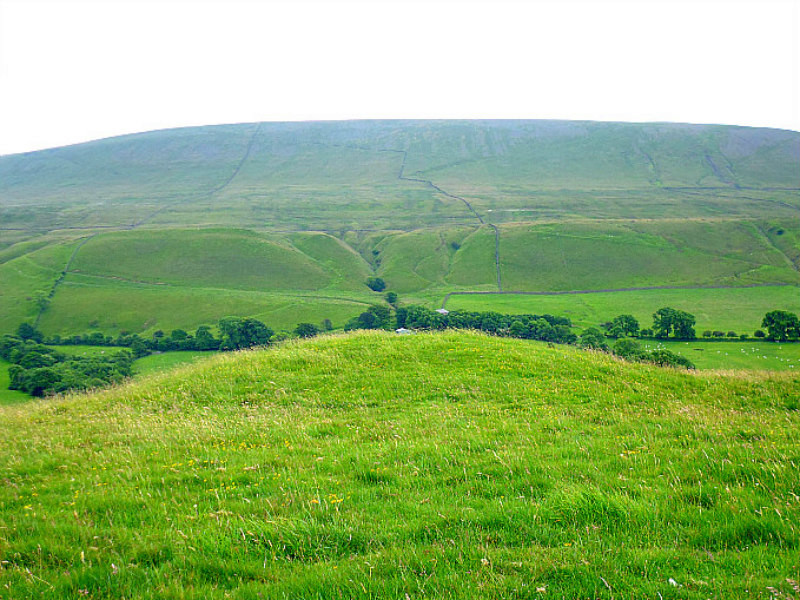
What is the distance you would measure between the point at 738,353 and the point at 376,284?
91.7 metres

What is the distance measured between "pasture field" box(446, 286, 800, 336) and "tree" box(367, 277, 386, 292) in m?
26.6

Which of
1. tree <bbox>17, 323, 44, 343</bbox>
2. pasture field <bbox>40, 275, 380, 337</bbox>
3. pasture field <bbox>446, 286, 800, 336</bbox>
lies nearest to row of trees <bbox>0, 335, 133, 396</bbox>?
tree <bbox>17, 323, 44, 343</bbox>

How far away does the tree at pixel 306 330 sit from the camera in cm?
9762

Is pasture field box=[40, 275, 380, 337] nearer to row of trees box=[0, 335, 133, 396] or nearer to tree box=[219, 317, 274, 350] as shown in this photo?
tree box=[219, 317, 274, 350]

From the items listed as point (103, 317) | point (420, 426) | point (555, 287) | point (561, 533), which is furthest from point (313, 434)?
point (555, 287)

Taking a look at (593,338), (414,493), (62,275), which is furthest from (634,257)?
(62,275)

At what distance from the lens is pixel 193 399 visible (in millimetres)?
15484

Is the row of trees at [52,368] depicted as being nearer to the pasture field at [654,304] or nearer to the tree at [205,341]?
the tree at [205,341]

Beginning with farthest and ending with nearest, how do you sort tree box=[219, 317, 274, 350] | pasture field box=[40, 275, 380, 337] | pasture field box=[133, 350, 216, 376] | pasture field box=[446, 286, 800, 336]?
pasture field box=[40, 275, 380, 337] < pasture field box=[446, 286, 800, 336] < tree box=[219, 317, 274, 350] < pasture field box=[133, 350, 216, 376]

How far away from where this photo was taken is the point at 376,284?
481 ft

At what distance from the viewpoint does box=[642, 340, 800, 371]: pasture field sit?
237 ft

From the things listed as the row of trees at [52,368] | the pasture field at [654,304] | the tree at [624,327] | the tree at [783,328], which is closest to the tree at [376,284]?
the pasture field at [654,304]

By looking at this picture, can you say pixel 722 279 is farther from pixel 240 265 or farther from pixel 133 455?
pixel 133 455

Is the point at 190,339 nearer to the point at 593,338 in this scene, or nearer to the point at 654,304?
the point at 593,338
